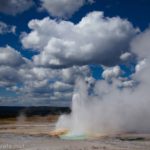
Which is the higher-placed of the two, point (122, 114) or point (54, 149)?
point (122, 114)

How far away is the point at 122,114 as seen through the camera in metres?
40.8

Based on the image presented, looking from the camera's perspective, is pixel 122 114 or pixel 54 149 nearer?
pixel 54 149

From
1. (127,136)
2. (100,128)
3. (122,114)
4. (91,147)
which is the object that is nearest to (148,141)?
→ (127,136)

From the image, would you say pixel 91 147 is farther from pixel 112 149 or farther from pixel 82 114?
pixel 82 114

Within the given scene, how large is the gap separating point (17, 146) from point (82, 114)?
15.5m

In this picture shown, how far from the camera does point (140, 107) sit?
41188 mm

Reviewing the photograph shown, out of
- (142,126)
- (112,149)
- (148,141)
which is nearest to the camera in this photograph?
(112,149)

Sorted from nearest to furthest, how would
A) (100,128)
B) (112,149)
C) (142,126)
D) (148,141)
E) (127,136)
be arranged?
(112,149) → (148,141) → (127,136) → (100,128) → (142,126)

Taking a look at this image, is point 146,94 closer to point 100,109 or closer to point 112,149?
point 100,109

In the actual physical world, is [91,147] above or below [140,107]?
below

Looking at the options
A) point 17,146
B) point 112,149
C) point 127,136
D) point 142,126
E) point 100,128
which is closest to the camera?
point 112,149

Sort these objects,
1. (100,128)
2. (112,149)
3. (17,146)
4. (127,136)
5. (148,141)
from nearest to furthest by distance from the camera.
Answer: (112,149) < (17,146) < (148,141) < (127,136) < (100,128)

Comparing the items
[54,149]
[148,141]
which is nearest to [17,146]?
[54,149]

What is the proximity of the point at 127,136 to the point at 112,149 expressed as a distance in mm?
8812
